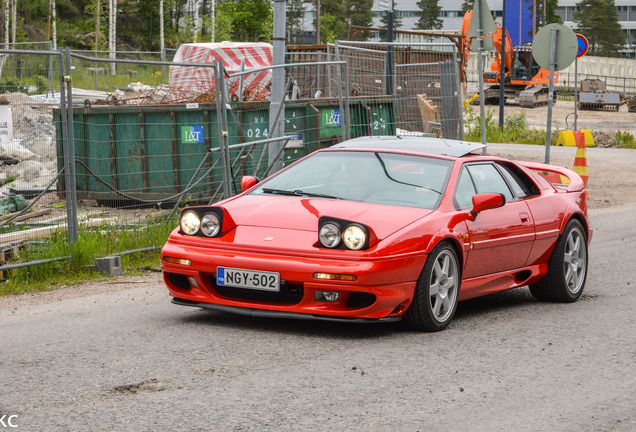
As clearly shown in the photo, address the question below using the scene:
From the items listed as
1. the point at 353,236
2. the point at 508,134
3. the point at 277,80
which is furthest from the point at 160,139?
the point at 508,134

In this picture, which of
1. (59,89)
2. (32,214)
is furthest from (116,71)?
(59,89)

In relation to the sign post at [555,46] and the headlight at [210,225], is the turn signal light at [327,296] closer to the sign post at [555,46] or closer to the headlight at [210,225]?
the headlight at [210,225]

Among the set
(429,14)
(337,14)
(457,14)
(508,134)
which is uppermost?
(457,14)

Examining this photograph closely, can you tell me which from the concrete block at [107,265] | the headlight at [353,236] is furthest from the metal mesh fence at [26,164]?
the headlight at [353,236]

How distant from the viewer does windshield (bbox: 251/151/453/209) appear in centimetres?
687

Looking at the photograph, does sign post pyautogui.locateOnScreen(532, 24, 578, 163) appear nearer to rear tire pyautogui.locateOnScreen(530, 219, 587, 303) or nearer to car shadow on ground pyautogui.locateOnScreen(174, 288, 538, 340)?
rear tire pyautogui.locateOnScreen(530, 219, 587, 303)

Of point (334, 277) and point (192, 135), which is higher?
point (192, 135)

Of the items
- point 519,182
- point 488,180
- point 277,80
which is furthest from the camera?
point 277,80

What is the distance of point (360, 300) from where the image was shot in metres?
6.16

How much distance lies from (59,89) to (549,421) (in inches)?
246

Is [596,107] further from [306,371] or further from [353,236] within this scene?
[306,371]

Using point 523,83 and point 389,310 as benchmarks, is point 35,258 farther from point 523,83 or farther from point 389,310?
point 523,83

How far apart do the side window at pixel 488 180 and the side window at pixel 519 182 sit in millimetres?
112

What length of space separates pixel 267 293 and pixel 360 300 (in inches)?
23.4
